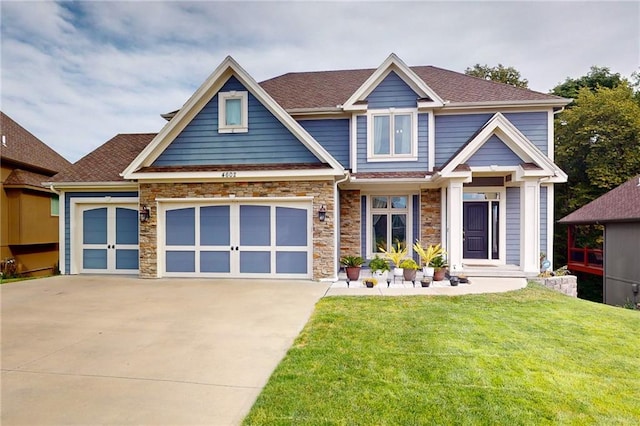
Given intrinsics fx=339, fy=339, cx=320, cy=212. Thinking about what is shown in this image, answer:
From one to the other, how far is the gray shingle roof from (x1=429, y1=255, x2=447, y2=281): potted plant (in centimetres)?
788

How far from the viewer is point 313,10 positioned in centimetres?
1248

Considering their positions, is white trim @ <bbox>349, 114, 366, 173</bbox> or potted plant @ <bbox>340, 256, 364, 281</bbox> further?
white trim @ <bbox>349, 114, 366, 173</bbox>

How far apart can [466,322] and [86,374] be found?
5.29 meters

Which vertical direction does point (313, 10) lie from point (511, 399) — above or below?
above

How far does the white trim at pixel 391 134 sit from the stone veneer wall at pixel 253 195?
8.18 feet

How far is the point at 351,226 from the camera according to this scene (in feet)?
38.6

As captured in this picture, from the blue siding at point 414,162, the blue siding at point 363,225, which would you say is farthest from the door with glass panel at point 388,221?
the blue siding at point 414,162

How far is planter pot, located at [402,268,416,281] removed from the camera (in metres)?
9.27

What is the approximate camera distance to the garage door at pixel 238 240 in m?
9.85

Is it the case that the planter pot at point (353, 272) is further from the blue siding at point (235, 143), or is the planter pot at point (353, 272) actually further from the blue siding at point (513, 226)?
the blue siding at point (513, 226)

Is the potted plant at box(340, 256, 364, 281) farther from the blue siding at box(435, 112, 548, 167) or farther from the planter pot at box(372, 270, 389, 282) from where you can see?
the blue siding at box(435, 112, 548, 167)

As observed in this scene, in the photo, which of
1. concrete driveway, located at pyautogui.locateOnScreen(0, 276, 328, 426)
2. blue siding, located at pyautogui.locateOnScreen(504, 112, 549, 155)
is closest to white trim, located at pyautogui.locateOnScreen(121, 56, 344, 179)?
concrete driveway, located at pyautogui.locateOnScreen(0, 276, 328, 426)

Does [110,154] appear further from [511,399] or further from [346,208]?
[511,399]

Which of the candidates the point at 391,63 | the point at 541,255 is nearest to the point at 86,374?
the point at 391,63
